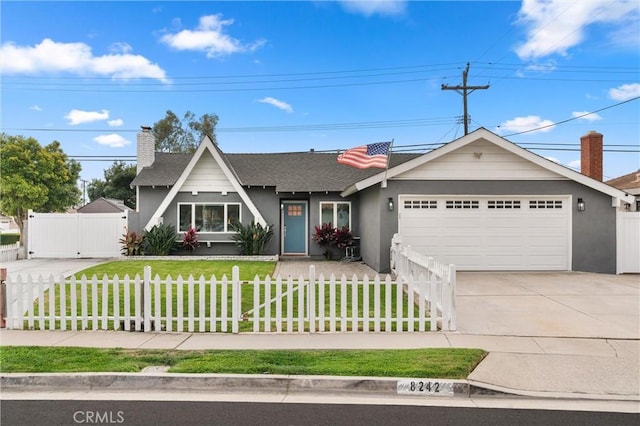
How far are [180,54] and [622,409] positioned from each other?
76.5 ft

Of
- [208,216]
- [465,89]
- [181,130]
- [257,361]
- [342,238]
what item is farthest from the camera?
[181,130]

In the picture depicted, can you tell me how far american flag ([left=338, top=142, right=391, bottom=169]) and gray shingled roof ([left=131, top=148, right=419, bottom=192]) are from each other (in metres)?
3.71

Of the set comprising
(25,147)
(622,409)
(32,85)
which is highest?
(32,85)

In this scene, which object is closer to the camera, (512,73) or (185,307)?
(185,307)

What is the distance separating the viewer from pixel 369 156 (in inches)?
491

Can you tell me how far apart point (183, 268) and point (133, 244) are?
440 centimetres

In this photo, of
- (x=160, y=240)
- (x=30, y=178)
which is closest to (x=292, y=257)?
(x=160, y=240)

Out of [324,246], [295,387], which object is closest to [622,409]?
[295,387]

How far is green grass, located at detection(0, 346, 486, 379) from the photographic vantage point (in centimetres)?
463

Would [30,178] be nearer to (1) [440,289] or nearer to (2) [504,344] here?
(1) [440,289]

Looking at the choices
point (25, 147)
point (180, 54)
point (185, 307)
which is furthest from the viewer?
point (25, 147)

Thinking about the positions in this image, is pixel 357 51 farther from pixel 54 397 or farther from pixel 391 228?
pixel 54 397

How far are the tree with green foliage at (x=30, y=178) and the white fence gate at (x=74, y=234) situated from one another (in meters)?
6.37

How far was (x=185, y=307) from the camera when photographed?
796 cm
